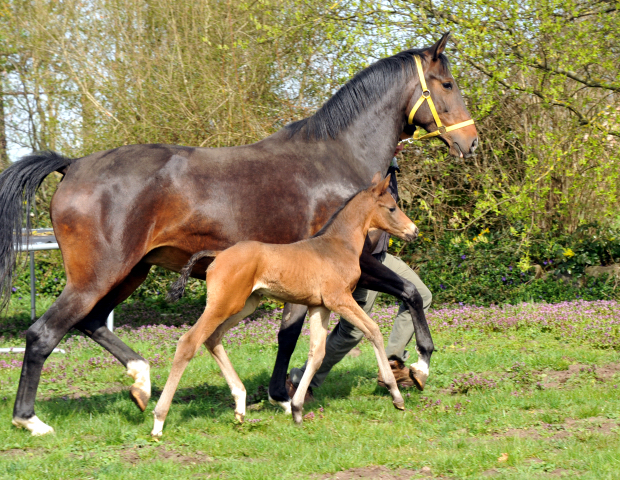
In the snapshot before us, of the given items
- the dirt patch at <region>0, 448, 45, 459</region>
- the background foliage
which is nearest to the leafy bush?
the background foliage

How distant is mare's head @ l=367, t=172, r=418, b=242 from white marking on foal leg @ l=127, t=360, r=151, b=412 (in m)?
2.01

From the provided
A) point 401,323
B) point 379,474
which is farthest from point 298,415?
point 401,323

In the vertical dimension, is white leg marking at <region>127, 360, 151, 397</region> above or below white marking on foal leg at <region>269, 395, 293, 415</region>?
above

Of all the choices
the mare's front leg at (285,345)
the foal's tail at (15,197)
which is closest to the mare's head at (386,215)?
the mare's front leg at (285,345)

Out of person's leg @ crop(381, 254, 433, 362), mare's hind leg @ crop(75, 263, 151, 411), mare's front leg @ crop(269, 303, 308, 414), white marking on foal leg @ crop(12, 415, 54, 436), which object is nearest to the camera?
white marking on foal leg @ crop(12, 415, 54, 436)

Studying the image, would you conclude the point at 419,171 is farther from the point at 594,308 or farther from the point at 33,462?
the point at 33,462

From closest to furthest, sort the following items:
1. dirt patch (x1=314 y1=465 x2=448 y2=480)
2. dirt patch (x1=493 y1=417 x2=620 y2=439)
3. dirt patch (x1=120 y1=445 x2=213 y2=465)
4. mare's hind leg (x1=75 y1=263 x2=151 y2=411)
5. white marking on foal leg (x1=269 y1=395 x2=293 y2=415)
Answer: dirt patch (x1=314 y1=465 x2=448 y2=480)
dirt patch (x1=120 y1=445 x2=213 y2=465)
dirt patch (x1=493 y1=417 x2=620 y2=439)
mare's hind leg (x1=75 y1=263 x2=151 y2=411)
white marking on foal leg (x1=269 y1=395 x2=293 y2=415)

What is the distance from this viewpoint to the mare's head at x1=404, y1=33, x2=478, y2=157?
5512 millimetres

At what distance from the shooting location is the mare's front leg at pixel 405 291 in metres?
5.16

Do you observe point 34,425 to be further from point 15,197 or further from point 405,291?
point 405,291

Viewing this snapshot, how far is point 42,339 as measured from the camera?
4.68 m

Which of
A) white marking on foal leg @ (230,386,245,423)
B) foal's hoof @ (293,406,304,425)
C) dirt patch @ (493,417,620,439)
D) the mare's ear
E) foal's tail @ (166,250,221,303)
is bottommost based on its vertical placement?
dirt patch @ (493,417,620,439)

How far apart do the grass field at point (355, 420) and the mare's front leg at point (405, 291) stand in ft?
0.95

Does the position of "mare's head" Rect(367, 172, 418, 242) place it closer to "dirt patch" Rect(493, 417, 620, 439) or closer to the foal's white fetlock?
the foal's white fetlock
